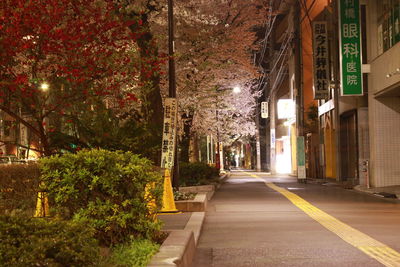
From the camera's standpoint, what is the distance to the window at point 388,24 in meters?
22.5

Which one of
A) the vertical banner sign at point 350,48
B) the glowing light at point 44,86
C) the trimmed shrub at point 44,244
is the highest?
the vertical banner sign at point 350,48

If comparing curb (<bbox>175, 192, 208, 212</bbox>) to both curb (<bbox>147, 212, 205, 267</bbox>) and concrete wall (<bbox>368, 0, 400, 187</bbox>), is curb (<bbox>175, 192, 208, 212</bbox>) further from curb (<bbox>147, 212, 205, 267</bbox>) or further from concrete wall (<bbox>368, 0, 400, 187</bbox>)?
concrete wall (<bbox>368, 0, 400, 187</bbox>)

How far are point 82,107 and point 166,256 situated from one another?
8334mm

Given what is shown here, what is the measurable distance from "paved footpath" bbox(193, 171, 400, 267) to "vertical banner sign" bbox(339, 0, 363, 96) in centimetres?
970

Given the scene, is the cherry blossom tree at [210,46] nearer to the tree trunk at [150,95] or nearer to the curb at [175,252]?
the tree trunk at [150,95]

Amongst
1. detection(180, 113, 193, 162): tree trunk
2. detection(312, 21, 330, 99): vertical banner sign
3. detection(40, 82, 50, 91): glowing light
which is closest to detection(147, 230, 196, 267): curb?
detection(40, 82, 50, 91): glowing light

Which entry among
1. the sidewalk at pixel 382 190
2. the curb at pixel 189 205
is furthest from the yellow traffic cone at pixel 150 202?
the sidewalk at pixel 382 190

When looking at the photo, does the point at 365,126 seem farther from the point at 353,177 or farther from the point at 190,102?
the point at 190,102

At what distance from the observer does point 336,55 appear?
30.3m

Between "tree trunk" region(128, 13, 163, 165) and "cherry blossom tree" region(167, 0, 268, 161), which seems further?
"cherry blossom tree" region(167, 0, 268, 161)

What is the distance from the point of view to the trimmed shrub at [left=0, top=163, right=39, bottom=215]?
996cm

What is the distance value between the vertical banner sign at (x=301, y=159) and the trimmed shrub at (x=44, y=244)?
30205 mm

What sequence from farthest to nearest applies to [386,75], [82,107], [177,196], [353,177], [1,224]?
[353,177], [386,75], [177,196], [82,107], [1,224]

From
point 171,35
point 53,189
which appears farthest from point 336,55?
point 53,189
